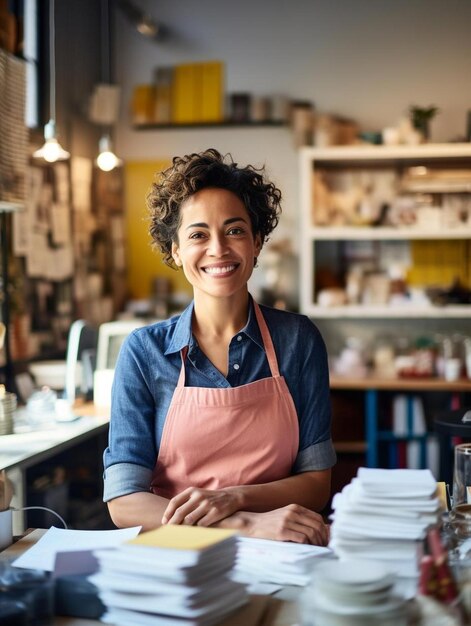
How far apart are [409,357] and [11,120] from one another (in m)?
2.84

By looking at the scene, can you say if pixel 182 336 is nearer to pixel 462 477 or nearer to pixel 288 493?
pixel 288 493

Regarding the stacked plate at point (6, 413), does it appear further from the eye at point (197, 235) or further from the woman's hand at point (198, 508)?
the woman's hand at point (198, 508)

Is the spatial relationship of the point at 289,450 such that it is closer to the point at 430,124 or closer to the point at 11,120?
the point at 11,120

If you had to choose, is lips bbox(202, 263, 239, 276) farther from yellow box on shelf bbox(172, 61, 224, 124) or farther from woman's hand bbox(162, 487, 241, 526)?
yellow box on shelf bbox(172, 61, 224, 124)

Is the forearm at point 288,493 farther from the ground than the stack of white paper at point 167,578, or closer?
closer

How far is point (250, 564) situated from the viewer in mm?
1666

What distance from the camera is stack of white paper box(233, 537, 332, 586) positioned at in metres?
1.62

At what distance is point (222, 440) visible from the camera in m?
2.20

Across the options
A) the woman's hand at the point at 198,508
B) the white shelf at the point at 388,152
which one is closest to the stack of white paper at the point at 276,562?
the woman's hand at the point at 198,508

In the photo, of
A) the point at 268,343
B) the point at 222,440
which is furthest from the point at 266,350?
the point at 222,440

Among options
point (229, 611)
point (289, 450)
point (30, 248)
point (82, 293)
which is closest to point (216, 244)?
point (289, 450)

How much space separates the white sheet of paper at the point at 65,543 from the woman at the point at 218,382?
0.28 metres

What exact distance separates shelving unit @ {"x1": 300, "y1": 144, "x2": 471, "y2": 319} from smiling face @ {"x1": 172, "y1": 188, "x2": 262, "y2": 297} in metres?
3.23

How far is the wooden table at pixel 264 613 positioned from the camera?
4.66 feet
